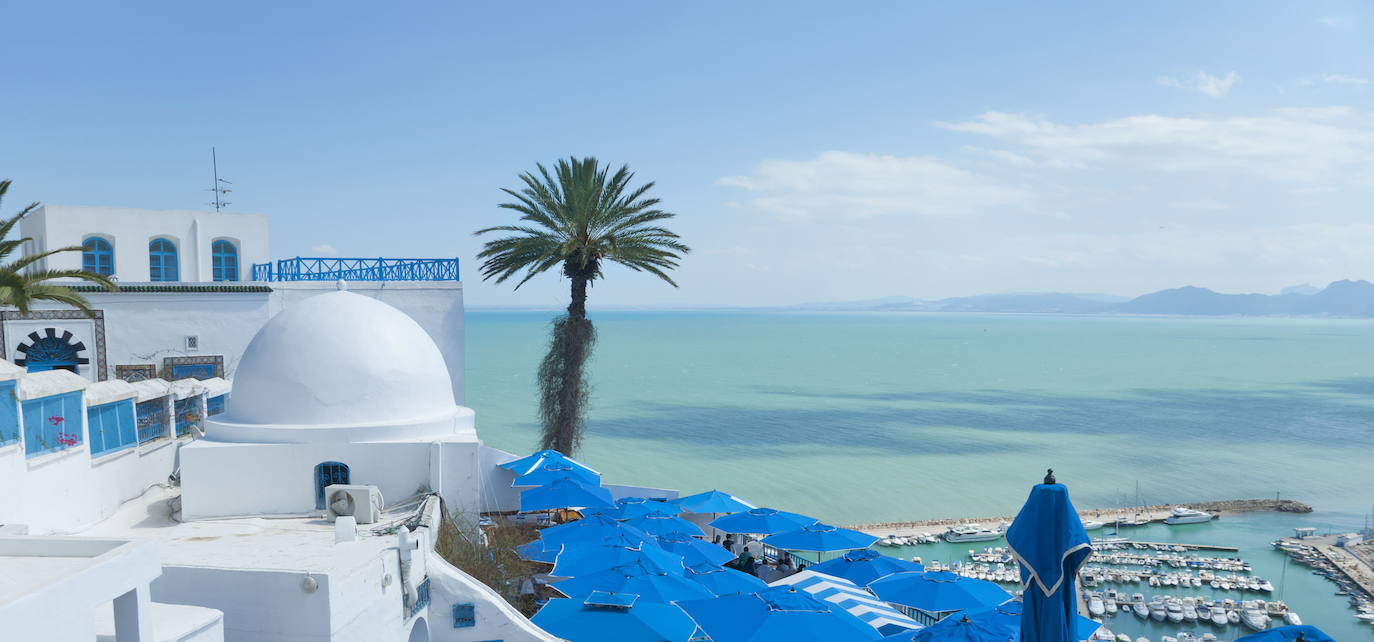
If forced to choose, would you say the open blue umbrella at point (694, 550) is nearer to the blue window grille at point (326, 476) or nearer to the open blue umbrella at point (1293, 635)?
the blue window grille at point (326, 476)

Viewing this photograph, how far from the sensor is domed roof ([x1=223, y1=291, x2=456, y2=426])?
50.2 ft

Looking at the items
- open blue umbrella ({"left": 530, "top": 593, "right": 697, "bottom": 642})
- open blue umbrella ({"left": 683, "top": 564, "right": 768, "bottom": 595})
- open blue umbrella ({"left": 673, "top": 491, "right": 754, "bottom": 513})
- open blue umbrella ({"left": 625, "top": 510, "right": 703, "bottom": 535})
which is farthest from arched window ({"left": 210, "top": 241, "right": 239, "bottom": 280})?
open blue umbrella ({"left": 683, "top": 564, "right": 768, "bottom": 595})

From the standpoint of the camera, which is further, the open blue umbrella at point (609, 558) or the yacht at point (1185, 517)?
the yacht at point (1185, 517)

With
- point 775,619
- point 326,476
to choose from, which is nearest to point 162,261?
point 326,476

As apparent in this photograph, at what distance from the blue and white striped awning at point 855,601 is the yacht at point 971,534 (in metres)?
19.7

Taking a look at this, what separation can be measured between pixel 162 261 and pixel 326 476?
14.6 metres

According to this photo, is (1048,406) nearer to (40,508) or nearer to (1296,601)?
(1296,601)

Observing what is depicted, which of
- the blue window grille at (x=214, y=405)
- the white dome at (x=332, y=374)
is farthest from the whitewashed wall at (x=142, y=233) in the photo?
the white dome at (x=332, y=374)

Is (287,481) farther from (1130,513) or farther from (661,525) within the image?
(1130,513)

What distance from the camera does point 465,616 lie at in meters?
12.5

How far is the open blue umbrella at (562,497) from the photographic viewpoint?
17047mm

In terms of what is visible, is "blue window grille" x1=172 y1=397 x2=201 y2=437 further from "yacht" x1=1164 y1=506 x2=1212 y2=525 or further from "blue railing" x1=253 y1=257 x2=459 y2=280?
"yacht" x1=1164 y1=506 x2=1212 y2=525

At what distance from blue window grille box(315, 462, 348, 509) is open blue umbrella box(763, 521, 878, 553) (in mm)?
8160

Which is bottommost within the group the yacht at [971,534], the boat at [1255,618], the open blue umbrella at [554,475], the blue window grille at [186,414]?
the boat at [1255,618]
